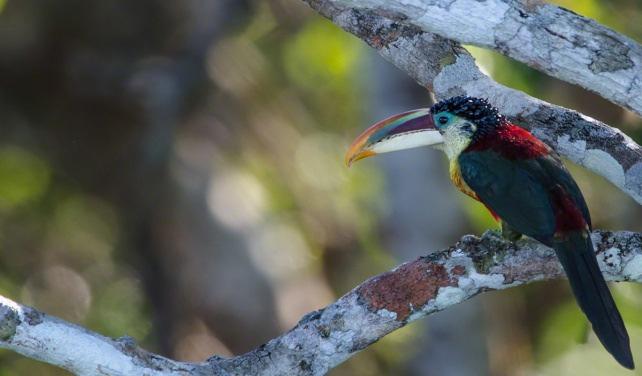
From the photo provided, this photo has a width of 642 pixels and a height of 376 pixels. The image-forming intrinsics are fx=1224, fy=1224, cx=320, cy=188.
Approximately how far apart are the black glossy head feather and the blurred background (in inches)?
122

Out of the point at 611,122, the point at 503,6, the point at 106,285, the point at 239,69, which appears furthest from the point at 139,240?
the point at 503,6

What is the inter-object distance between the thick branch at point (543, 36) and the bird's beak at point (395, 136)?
60cm

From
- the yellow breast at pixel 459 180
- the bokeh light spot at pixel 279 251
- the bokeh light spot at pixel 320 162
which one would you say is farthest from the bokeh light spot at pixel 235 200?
the yellow breast at pixel 459 180

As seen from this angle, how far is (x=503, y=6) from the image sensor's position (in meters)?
3.99

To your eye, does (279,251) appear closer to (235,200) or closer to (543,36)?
(235,200)

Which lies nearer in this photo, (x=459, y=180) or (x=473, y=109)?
(x=473, y=109)

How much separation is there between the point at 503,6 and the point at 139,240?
503cm

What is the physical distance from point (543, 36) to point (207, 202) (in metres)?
4.77

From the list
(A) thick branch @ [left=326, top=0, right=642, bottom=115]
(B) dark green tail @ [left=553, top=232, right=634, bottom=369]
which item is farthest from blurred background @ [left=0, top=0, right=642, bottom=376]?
(B) dark green tail @ [left=553, top=232, right=634, bottom=369]

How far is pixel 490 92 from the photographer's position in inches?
176

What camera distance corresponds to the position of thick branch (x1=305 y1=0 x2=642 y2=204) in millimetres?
4113

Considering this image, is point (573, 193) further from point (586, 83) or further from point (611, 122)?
point (611, 122)

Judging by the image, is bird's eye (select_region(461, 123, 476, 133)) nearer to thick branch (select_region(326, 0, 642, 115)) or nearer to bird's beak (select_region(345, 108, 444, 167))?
bird's beak (select_region(345, 108, 444, 167))

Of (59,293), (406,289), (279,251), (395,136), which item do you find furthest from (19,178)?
(406,289)
